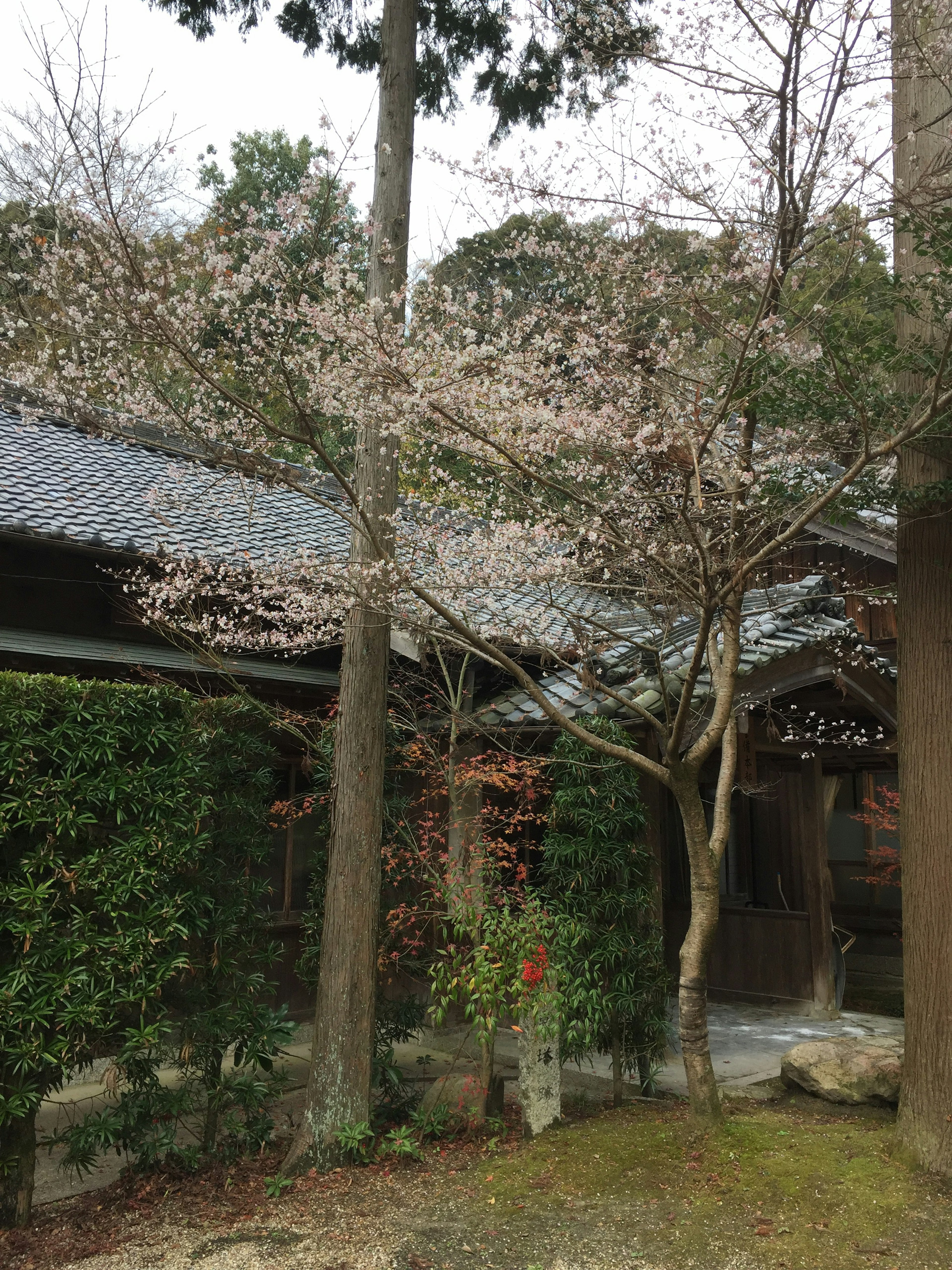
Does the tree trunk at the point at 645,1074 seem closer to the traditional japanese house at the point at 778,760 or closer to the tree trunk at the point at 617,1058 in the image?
the tree trunk at the point at 617,1058

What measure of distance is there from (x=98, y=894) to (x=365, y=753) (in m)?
1.76

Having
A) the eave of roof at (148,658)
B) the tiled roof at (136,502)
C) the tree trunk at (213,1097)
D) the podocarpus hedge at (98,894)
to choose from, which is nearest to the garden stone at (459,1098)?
the tree trunk at (213,1097)

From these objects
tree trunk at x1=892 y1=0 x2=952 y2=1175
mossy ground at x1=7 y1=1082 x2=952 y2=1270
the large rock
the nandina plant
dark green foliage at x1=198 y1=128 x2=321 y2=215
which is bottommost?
mossy ground at x1=7 y1=1082 x2=952 y2=1270

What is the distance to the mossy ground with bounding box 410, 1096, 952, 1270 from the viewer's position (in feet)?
13.4

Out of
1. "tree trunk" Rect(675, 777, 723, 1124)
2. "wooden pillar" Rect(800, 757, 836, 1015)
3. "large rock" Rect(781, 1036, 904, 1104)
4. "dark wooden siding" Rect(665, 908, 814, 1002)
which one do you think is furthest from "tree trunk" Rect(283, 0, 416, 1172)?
"wooden pillar" Rect(800, 757, 836, 1015)

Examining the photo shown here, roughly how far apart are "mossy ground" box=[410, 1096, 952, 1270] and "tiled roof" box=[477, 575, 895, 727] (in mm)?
2796

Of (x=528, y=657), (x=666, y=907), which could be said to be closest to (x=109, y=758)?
(x=528, y=657)

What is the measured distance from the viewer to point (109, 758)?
16.2ft

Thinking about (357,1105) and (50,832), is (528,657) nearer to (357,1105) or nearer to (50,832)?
(357,1105)

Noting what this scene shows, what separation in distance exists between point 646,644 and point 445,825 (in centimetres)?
252

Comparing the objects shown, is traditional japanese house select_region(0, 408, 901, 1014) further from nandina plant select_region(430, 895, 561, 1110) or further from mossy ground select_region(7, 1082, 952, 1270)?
mossy ground select_region(7, 1082, 952, 1270)

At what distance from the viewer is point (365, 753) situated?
5.89 metres

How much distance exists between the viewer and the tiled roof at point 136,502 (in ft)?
24.9

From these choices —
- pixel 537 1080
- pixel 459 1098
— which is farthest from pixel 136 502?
pixel 537 1080
